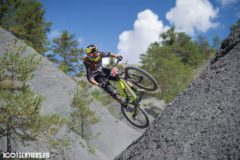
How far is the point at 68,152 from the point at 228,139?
55.4 feet

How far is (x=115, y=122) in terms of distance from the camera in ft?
113

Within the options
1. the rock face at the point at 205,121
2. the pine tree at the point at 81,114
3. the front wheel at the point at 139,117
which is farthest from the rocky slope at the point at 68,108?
the rock face at the point at 205,121

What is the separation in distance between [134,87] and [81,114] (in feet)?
54.3

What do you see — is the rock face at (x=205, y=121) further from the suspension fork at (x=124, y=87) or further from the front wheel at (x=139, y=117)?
the front wheel at (x=139, y=117)

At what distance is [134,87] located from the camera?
12023 mm

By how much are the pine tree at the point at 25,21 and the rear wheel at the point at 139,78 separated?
31.7 meters

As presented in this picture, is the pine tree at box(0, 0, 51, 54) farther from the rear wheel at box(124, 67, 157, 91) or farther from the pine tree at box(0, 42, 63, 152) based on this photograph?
the rear wheel at box(124, 67, 157, 91)

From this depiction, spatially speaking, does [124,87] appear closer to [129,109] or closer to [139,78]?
[139,78]

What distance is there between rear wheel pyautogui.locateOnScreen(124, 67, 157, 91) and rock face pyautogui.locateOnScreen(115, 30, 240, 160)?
2.22 meters

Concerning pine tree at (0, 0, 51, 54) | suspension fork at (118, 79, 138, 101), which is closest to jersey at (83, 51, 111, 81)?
suspension fork at (118, 79, 138, 101)

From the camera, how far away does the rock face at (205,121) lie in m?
7.56

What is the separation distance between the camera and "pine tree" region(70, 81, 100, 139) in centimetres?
2736

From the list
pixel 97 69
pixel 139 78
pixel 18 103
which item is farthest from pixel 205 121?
pixel 18 103

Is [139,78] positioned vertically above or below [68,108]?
below
